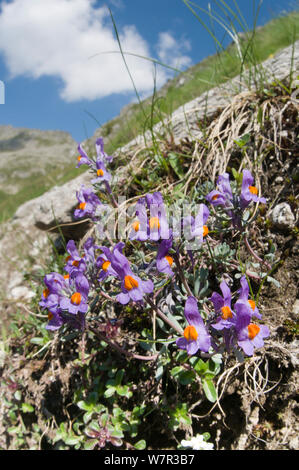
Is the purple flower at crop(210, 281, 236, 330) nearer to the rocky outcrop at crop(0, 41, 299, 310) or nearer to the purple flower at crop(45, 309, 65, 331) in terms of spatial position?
the purple flower at crop(45, 309, 65, 331)

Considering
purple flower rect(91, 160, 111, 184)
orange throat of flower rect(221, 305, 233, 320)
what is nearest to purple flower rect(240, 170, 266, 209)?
orange throat of flower rect(221, 305, 233, 320)

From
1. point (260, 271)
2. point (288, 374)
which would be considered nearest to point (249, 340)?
point (288, 374)

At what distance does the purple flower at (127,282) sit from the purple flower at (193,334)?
22 cm

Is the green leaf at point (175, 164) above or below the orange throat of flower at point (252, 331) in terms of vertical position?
above

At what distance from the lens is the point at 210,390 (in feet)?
6.03

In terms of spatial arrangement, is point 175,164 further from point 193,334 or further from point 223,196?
point 193,334

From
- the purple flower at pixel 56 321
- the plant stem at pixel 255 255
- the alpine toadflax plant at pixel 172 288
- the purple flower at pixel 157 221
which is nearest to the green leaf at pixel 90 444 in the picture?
the alpine toadflax plant at pixel 172 288

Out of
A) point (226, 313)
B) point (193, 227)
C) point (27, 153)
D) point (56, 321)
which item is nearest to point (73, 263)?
point (56, 321)

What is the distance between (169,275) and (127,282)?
0.34m

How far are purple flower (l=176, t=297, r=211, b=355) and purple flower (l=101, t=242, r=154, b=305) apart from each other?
0.22m

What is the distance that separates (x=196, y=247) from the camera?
2.01m

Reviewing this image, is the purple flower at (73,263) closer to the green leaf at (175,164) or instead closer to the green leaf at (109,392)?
the green leaf at (109,392)

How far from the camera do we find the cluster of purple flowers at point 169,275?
1535 mm
